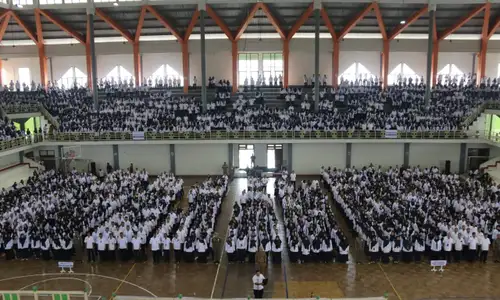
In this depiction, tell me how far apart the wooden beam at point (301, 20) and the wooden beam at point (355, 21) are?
391cm

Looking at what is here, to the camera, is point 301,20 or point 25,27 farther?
point 25,27

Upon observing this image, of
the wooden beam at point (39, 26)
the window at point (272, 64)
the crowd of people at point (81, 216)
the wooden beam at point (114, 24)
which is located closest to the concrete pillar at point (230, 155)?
the crowd of people at point (81, 216)

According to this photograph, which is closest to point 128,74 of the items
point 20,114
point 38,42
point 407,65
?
point 38,42

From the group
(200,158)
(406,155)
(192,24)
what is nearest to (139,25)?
(192,24)

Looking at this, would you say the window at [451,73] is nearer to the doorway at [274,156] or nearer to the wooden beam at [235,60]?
the wooden beam at [235,60]

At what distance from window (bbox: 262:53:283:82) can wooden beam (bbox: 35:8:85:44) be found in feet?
58.4

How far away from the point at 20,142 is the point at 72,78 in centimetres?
1881

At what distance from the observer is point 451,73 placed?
4412 centimetres

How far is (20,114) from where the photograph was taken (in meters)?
32.6

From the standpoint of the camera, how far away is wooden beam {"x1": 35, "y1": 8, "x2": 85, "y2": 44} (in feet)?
119

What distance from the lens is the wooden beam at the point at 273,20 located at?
115 ft

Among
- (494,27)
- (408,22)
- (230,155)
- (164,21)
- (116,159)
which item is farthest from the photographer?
(494,27)

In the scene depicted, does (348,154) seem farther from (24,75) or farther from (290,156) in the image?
(24,75)

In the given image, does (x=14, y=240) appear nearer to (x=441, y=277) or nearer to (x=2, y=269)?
(x=2, y=269)
